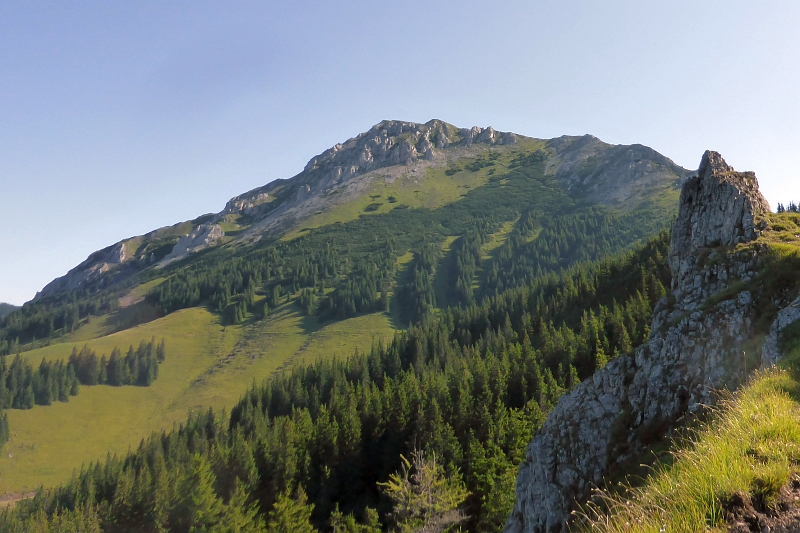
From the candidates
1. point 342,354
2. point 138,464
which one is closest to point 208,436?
point 138,464

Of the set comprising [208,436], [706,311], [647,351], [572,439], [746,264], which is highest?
[746,264]

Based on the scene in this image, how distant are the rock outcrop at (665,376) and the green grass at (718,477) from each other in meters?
9.42

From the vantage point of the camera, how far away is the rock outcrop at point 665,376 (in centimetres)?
1875

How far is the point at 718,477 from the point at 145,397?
597ft

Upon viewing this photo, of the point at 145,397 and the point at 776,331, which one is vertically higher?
the point at 776,331

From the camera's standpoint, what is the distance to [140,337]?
609 feet

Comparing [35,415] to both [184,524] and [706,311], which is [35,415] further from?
[706,311]

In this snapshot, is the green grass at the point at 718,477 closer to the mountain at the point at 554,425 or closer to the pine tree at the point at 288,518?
the mountain at the point at 554,425

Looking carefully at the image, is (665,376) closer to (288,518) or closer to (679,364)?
(679,364)

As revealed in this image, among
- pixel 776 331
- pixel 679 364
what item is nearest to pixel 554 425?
pixel 679 364

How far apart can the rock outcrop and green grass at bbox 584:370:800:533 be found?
9419 mm

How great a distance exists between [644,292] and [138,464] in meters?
110

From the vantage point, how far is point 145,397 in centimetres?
15550

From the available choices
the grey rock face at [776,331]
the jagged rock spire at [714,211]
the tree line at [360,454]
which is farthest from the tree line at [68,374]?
the grey rock face at [776,331]
